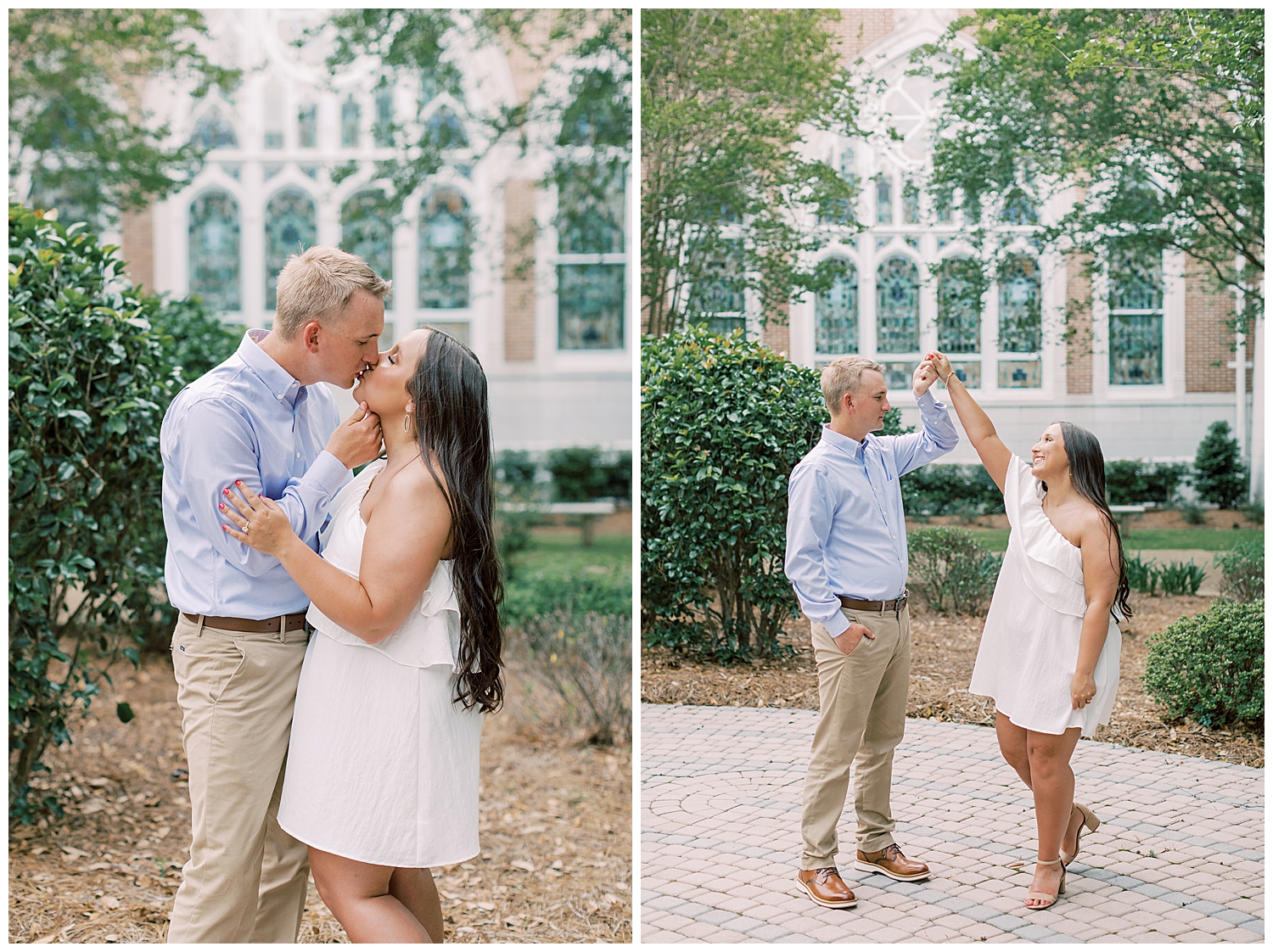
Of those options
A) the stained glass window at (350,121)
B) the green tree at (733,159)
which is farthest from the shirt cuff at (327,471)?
the stained glass window at (350,121)

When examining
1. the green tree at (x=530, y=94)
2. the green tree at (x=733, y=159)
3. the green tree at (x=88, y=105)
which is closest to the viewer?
the green tree at (x=733, y=159)

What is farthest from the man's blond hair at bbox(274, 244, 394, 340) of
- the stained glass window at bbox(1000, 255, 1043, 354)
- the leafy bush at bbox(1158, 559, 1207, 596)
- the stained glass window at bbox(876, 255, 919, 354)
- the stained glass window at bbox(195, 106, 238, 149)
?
the stained glass window at bbox(195, 106, 238, 149)

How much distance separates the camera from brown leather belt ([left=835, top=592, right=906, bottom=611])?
9.54ft

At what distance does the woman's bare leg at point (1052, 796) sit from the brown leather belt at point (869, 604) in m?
0.52

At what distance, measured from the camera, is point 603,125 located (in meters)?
9.38

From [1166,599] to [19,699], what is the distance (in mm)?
3853

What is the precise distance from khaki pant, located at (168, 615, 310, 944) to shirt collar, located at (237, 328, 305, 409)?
0.58 m

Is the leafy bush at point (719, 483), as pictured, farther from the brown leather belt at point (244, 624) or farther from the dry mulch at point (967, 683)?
the brown leather belt at point (244, 624)

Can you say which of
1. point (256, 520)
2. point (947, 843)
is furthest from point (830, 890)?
point (256, 520)

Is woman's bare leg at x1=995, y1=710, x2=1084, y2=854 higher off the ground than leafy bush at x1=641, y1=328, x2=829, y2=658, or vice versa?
leafy bush at x1=641, y1=328, x2=829, y2=658

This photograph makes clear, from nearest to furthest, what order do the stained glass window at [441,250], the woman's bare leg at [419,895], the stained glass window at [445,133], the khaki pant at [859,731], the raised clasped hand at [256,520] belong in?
the raised clasped hand at [256,520] → the woman's bare leg at [419,895] → the khaki pant at [859,731] → the stained glass window at [445,133] → the stained glass window at [441,250]

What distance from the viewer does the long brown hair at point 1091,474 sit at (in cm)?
287

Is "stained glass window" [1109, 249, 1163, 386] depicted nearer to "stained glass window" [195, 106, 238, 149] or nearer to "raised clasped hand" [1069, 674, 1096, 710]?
"raised clasped hand" [1069, 674, 1096, 710]

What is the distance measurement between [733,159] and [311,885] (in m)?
3.10
